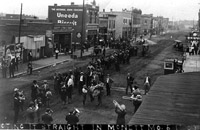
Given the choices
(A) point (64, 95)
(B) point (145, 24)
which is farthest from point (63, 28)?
(B) point (145, 24)

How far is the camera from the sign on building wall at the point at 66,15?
180 feet

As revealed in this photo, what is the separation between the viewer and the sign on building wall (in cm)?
5500

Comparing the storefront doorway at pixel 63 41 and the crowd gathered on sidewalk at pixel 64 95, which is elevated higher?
the storefront doorway at pixel 63 41

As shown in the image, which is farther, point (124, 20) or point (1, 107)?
point (124, 20)

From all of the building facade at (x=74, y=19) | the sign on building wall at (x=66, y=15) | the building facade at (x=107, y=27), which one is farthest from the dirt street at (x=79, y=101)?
the building facade at (x=107, y=27)

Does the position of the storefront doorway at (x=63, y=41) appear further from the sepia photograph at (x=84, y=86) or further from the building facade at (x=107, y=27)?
the building facade at (x=107, y=27)

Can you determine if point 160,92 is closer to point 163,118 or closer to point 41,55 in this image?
point 163,118

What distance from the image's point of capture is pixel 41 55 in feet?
132

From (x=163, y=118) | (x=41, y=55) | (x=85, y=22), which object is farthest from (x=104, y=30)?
(x=163, y=118)

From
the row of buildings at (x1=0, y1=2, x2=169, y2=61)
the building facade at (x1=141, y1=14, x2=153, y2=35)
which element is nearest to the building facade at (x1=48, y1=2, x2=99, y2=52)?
the row of buildings at (x1=0, y1=2, x2=169, y2=61)

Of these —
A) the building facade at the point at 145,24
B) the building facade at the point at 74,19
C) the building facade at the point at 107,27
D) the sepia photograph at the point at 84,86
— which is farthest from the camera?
the building facade at the point at 145,24

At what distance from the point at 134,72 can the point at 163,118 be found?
840 inches

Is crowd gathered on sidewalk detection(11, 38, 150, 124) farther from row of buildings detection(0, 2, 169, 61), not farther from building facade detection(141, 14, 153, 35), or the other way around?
building facade detection(141, 14, 153, 35)

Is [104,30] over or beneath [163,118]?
over
